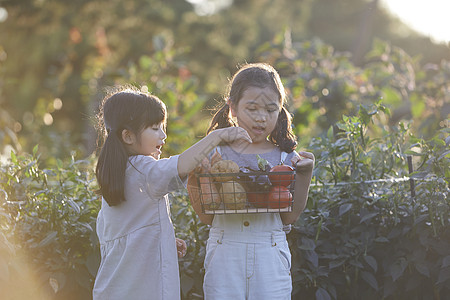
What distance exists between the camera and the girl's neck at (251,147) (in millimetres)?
2258

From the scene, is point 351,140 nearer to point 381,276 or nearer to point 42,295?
Result: point 381,276

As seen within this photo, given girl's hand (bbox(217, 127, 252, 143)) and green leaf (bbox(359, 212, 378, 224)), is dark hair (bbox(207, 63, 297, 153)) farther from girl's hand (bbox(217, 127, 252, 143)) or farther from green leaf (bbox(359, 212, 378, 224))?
green leaf (bbox(359, 212, 378, 224))

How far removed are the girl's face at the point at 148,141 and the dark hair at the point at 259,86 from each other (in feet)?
1.10

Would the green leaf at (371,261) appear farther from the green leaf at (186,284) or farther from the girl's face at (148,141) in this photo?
the girl's face at (148,141)

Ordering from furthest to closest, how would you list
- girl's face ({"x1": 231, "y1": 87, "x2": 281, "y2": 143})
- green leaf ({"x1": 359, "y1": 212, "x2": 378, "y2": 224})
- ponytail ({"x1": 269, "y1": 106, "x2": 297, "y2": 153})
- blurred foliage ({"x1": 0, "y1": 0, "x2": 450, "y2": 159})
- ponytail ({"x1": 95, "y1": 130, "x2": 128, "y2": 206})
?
1. blurred foliage ({"x1": 0, "y1": 0, "x2": 450, "y2": 159})
2. green leaf ({"x1": 359, "y1": 212, "x2": 378, "y2": 224})
3. ponytail ({"x1": 269, "y1": 106, "x2": 297, "y2": 153})
4. girl's face ({"x1": 231, "y1": 87, "x2": 281, "y2": 143})
5. ponytail ({"x1": 95, "y1": 130, "x2": 128, "y2": 206})

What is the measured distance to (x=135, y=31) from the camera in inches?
498

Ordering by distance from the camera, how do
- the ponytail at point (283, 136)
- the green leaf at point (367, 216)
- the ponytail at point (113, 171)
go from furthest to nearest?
the green leaf at point (367, 216) < the ponytail at point (283, 136) < the ponytail at point (113, 171)

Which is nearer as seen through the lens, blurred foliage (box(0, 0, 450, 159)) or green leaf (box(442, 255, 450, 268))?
green leaf (box(442, 255, 450, 268))

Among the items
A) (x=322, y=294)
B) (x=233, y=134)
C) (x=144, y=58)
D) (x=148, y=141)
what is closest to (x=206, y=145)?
(x=233, y=134)

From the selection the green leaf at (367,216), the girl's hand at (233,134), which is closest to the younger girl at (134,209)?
the girl's hand at (233,134)

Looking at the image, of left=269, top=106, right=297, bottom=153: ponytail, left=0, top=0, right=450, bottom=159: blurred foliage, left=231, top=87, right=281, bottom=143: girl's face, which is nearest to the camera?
left=231, top=87, right=281, bottom=143: girl's face

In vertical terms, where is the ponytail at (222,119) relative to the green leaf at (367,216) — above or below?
above

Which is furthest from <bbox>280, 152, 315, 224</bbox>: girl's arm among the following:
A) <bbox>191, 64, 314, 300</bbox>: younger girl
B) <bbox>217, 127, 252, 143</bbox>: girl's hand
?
<bbox>217, 127, 252, 143</bbox>: girl's hand

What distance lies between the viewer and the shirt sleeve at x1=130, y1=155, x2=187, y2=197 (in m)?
1.94
